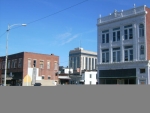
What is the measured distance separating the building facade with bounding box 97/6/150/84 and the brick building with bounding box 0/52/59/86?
60.2 ft

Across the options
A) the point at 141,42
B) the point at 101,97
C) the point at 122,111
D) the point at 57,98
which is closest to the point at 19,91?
the point at 57,98

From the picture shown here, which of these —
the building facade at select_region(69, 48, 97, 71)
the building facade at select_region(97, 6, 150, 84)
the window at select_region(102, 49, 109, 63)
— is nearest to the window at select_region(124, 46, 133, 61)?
the building facade at select_region(97, 6, 150, 84)

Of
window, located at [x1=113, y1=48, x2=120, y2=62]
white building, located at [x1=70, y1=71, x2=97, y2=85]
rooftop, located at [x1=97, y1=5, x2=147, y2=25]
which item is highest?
rooftop, located at [x1=97, y1=5, x2=147, y2=25]

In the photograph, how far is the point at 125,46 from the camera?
37.6m

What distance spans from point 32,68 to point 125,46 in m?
25.1

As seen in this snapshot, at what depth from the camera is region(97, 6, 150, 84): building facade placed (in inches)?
1379

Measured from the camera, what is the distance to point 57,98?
10.9m

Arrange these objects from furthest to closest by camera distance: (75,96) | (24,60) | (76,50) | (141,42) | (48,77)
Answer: (76,50), (48,77), (24,60), (141,42), (75,96)

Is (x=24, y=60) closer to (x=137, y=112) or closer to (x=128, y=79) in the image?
(x=128, y=79)

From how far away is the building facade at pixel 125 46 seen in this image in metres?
35.0

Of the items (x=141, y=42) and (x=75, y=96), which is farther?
(x=141, y=42)

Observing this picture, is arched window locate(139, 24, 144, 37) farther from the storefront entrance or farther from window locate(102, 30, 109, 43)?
window locate(102, 30, 109, 43)

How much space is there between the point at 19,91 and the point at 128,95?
646 centimetres

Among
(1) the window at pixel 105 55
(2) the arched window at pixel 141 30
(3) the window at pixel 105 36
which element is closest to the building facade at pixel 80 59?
(1) the window at pixel 105 55
